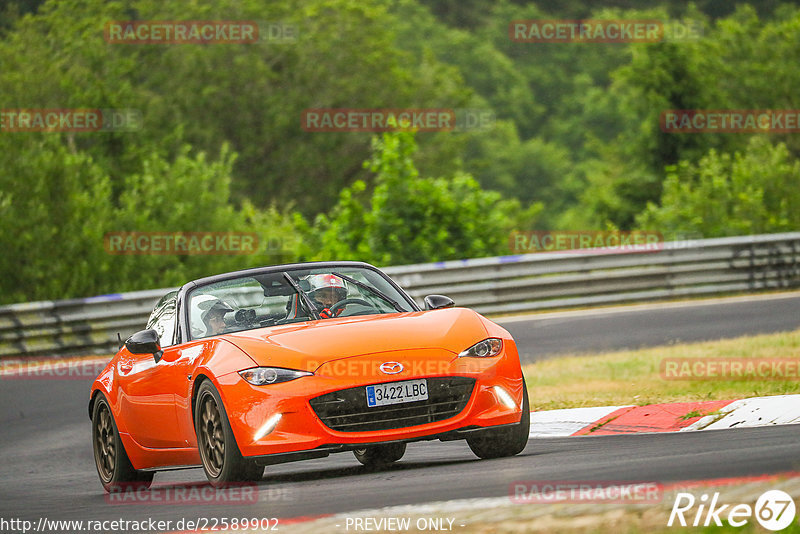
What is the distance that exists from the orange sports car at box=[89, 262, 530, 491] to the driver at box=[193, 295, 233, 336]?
0.01 m

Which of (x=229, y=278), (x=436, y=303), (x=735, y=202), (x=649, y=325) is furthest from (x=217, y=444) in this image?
(x=735, y=202)

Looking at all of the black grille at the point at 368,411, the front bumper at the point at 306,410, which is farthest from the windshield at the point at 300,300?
the black grille at the point at 368,411

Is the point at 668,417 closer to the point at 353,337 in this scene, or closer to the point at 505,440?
the point at 505,440

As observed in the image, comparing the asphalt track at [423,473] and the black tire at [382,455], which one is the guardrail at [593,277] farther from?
the black tire at [382,455]

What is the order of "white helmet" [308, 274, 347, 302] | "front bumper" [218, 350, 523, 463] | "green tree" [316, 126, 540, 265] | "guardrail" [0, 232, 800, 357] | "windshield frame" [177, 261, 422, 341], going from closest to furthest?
"front bumper" [218, 350, 523, 463] < "windshield frame" [177, 261, 422, 341] < "white helmet" [308, 274, 347, 302] < "guardrail" [0, 232, 800, 357] < "green tree" [316, 126, 540, 265]

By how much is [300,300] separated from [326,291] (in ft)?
0.80

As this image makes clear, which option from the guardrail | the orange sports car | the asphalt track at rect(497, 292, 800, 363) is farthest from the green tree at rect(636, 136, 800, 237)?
the orange sports car

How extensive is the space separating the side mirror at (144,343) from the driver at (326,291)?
1039 mm

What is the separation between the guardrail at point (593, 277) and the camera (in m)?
20.1

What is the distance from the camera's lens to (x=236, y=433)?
7324 millimetres

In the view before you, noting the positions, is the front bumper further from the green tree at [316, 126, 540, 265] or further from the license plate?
the green tree at [316, 126, 540, 265]

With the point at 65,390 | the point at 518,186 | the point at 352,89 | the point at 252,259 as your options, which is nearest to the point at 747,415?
the point at 65,390

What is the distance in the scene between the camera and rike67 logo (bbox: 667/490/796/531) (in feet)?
15.6

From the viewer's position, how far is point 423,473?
7.49 metres
